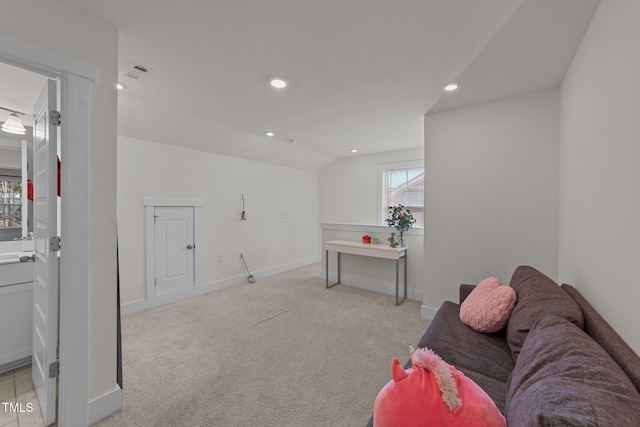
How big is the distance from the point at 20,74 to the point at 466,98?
3879mm

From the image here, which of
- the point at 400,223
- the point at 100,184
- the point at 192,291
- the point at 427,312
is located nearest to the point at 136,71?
the point at 100,184

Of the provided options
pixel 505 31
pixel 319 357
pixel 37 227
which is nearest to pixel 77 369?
pixel 37 227

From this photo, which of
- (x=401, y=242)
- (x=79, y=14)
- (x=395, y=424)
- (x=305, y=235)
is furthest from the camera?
(x=305, y=235)

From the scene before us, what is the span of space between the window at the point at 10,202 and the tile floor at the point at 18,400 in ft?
4.69

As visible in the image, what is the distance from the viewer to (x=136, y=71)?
86.3 inches

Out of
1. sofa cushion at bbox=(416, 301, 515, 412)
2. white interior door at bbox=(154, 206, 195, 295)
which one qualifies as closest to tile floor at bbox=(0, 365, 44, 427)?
white interior door at bbox=(154, 206, 195, 295)

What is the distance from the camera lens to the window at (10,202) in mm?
2676

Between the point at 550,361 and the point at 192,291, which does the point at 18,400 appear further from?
the point at 550,361

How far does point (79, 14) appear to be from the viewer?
155 cm

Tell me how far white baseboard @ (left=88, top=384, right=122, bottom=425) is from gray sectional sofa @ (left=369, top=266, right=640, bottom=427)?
1.99m

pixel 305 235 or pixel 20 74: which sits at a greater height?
pixel 20 74

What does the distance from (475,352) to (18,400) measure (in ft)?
10.0

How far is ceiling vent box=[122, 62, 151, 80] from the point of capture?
2.12 meters

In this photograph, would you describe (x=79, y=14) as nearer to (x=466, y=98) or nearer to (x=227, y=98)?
(x=227, y=98)
